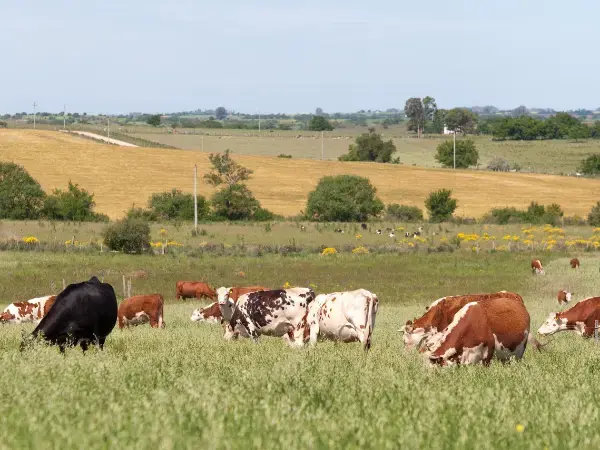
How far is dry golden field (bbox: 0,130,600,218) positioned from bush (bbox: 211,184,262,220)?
→ 22.1 feet

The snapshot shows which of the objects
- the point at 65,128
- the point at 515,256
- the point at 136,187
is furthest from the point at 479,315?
the point at 65,128

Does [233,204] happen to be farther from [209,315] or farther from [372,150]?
[372,150]

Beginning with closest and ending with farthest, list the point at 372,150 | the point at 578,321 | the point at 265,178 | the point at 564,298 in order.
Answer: the point at 578,321
the point at 564,298
the point at 265,178
the point at 372,150

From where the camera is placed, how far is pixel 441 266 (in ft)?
170

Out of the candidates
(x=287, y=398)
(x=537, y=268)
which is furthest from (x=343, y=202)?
(x=287, y=398)

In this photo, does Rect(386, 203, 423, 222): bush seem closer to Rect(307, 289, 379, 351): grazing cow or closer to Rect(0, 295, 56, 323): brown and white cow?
Rect(0, 295, 56, 323): brown and white cow

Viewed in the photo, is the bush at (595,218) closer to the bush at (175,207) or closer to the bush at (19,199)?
the bush at (175,207)

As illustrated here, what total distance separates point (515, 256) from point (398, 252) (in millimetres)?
6494

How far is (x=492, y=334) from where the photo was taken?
14281mm

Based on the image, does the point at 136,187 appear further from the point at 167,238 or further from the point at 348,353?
the point at 348,353

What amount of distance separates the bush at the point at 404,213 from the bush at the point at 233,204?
470 inches

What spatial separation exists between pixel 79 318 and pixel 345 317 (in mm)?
4710

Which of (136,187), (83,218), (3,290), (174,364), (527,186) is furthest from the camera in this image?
(527,186)

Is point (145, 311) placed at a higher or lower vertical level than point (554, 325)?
lower
